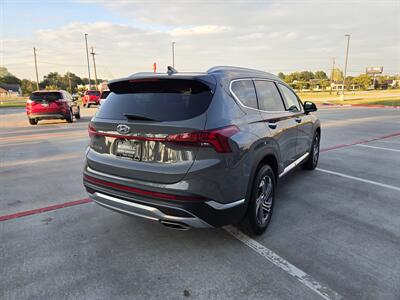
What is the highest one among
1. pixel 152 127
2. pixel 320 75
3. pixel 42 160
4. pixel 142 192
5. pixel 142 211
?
pixel 320 75

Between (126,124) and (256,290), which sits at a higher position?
(126,124)

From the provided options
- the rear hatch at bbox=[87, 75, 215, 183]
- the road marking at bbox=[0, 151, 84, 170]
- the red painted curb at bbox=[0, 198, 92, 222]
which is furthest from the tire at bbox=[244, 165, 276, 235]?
the road marking at bbox=[0, 151, 84, 170]

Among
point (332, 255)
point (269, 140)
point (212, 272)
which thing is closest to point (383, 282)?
point (332, 255)

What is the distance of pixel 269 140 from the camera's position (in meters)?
3.52

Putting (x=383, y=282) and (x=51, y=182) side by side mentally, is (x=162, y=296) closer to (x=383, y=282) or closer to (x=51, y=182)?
(x=383, y=282)

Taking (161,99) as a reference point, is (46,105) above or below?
below

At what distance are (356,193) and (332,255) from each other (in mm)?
2158

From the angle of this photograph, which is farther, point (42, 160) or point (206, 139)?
point (42, 160)

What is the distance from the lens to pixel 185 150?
8.89ft

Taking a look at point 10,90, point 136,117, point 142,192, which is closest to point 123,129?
point 136,117

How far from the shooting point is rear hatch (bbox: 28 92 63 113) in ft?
45.2

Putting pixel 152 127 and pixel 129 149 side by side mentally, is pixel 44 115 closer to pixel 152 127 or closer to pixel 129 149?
pixel 129 149

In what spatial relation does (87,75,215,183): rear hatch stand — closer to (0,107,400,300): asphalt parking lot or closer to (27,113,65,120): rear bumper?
(0,107,400,300): asphalt parking lot

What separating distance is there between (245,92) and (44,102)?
13.1 m
